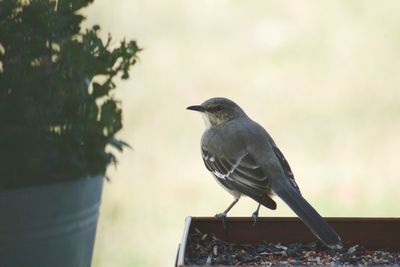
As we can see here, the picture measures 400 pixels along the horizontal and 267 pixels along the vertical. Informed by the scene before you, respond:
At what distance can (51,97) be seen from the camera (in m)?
2.55

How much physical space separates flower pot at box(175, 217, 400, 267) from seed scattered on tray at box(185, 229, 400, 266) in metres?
0.02

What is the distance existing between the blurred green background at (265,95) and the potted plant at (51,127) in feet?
7.30

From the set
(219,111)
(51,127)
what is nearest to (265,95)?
(219,111)

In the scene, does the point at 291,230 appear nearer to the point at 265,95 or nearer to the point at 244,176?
the point at 244,176

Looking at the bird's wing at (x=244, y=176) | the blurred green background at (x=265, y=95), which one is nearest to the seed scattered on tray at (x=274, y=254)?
the bird's wing at (x=244, y=176)

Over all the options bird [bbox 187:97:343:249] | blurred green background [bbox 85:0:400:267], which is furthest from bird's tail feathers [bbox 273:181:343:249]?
blurred green background [bbox 85:0:400:267]

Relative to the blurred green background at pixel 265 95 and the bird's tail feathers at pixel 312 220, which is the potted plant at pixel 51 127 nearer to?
the bird's tail feathers at pixel 312 220

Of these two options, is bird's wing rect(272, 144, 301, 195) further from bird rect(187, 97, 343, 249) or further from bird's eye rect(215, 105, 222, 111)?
bird's eye rect(215, 105, 222, 111)

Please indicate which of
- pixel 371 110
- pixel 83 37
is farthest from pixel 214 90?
pixel 83 37

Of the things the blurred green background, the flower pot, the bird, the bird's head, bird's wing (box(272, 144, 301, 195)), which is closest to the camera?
the flower pot

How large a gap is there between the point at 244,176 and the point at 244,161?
0.10m

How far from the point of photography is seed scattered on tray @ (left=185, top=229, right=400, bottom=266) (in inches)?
98.8

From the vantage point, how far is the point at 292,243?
2.68 metres

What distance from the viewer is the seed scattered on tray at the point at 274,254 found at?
2.51 m
